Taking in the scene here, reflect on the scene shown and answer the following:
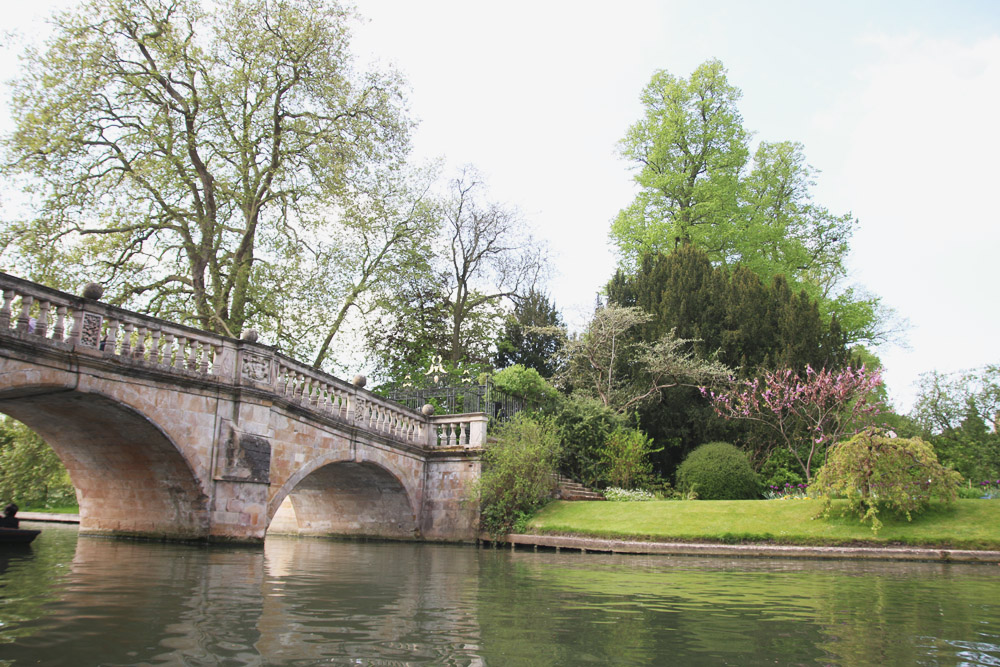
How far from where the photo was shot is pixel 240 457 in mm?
11539

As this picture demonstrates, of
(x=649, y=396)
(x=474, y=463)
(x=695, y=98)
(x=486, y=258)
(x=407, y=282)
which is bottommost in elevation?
(x=474, y=463)

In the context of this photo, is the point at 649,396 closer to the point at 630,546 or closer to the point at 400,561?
the point at 630,546

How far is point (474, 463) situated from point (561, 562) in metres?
6.19

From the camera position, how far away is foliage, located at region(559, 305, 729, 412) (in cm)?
2019

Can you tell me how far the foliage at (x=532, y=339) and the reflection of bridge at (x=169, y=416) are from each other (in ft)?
36.0

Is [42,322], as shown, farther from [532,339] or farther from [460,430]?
[532,339]

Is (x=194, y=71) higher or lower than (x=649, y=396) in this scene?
higher

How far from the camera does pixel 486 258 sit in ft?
94.3

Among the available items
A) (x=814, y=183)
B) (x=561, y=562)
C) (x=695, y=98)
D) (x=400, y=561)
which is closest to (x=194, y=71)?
(x=400, y=561)

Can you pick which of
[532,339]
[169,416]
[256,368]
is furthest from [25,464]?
[532,339]

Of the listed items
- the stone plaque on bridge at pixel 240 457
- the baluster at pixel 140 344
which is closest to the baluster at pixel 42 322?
the baluster at pixel 140 344

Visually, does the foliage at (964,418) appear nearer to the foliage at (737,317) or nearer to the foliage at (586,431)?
the foliage at (737,317)

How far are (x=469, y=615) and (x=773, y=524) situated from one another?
1005cm

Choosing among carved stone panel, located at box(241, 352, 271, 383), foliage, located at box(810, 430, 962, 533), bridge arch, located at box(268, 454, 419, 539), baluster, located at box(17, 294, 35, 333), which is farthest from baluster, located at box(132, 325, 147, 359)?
foliage, located at box(810, 430, 962, 533)
